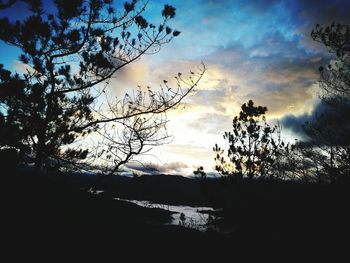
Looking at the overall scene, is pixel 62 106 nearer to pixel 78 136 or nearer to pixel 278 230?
pixel 78 136

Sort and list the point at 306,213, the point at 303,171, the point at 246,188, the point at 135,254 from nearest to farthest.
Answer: the point at 135,254 < the point at 306,213 < the point at 246,188 < the point at 303,171

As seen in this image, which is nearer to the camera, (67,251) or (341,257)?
(67,251)

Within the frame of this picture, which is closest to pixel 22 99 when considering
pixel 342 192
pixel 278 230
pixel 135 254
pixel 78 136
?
pixel 78 136

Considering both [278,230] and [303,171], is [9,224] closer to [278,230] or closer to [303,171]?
[278,230]

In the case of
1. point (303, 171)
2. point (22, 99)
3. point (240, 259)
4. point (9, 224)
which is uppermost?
point (22, 99)

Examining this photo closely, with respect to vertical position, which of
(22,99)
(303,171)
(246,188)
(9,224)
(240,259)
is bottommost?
(240,259)

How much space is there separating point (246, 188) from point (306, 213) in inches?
146

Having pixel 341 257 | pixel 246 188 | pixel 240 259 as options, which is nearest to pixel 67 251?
pixel 240 259

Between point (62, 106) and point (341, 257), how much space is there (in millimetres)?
8318

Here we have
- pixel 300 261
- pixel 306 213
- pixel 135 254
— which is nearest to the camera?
pixel 135 254

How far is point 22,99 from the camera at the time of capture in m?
7.57

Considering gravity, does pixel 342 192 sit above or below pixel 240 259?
above

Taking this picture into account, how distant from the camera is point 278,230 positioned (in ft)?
20.5

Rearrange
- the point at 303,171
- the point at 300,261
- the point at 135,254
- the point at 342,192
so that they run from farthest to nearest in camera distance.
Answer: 1. the point at 303,171
2. the point at 342,192
3. the point at 300,261
4. the point at 135,254
